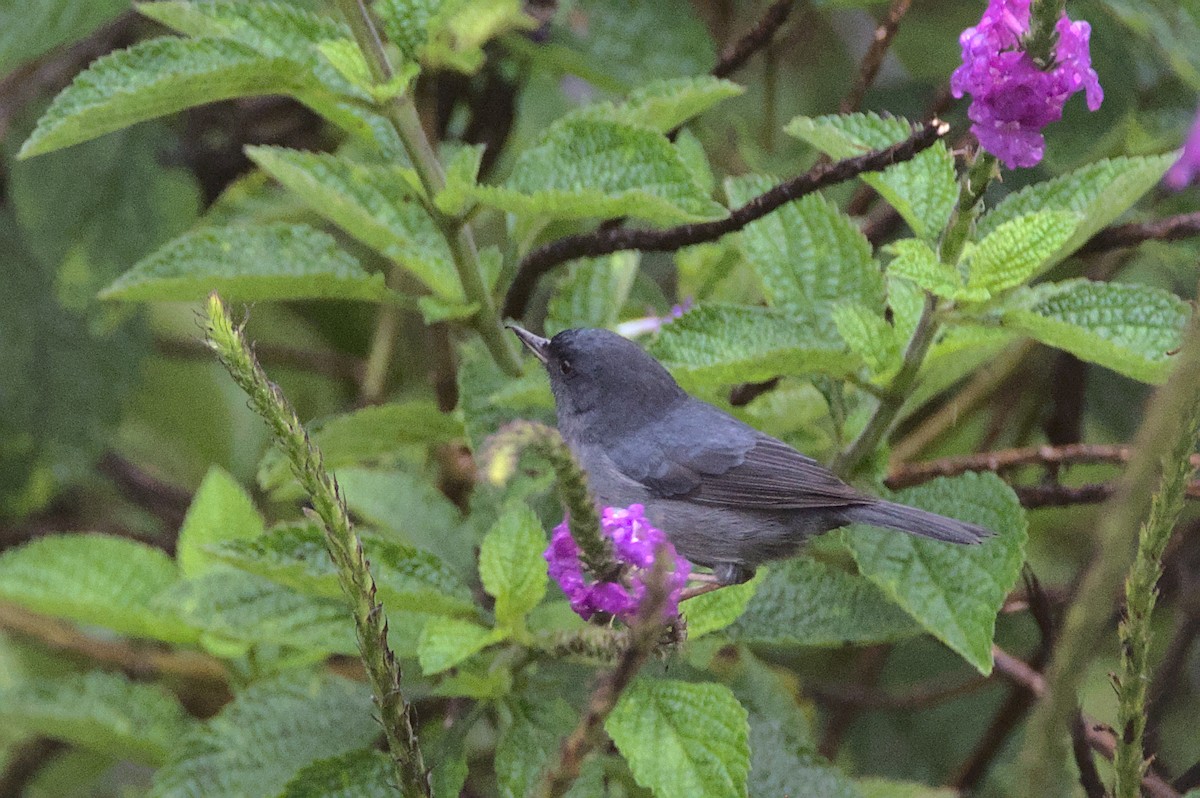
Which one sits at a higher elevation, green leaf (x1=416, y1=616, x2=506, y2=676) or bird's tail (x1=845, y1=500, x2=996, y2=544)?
bird's tail (x1=845, y1=500, x2=996, y2=544)

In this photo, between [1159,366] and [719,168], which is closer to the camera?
[1159,366]

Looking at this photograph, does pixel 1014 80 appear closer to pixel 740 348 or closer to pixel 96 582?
pixel 740 348

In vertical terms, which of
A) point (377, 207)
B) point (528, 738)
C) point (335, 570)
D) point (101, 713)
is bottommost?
point (101, 713)

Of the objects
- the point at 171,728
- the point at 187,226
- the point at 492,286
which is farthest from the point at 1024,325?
the point at 187,226

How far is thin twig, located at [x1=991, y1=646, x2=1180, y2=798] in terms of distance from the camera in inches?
65.1

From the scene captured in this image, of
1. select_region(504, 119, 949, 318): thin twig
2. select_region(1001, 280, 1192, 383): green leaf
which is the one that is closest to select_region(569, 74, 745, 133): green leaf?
select_region(504, 119, 949, 318): thin twig

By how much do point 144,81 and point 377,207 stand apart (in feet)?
1.39

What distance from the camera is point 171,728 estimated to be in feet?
7.12

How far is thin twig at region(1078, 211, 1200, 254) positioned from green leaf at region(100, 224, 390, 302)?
118cm

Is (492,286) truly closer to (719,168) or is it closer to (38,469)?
(719,168)

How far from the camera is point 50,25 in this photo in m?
2.35

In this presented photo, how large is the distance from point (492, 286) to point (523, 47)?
0.78 metres

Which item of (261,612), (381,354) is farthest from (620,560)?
(381,354)

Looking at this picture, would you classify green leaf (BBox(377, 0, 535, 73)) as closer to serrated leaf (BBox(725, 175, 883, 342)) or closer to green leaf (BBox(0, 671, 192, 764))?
serrated leaf (BBox(725, 175, 883, 342))
